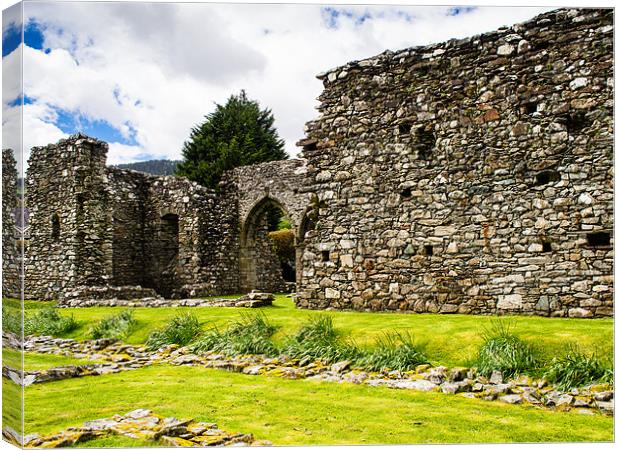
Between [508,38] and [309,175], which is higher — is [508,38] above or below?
above

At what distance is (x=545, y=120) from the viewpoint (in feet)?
26.4

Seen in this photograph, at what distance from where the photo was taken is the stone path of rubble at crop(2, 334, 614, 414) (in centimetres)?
498

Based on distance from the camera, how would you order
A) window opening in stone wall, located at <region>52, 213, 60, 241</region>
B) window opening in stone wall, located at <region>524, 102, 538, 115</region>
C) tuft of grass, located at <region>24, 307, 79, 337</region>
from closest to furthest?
window opening in stone wall, located at <region>524, 102, 538, 115</region>
tuft of grass, located at <region>24, 307, 79, 337</region>
window opening in stone wall, located at <region>52, 213, 60, 241</region>

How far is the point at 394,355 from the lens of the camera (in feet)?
21.0

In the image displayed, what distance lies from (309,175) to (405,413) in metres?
6.00

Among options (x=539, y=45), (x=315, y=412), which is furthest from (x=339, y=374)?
Result: (x=539, y=45)

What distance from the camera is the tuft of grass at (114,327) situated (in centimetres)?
917

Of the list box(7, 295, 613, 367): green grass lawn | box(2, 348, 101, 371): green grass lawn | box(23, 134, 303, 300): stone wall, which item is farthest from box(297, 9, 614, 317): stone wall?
box(23, 134, 303, 300): stone wall

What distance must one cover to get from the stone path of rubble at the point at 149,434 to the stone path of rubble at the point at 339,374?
0.48 m

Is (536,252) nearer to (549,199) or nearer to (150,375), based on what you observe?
(549,199)

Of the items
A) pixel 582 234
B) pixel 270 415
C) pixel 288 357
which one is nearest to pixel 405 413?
pixel 270 415

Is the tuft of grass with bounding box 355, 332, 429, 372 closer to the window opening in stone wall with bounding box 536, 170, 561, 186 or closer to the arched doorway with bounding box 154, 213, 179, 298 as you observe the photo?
the window opening in stone wall with bounding box 536, 170, 561, 186

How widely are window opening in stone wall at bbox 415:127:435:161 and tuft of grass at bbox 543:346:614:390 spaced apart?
14.0 ft

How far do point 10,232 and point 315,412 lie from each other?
286cm
